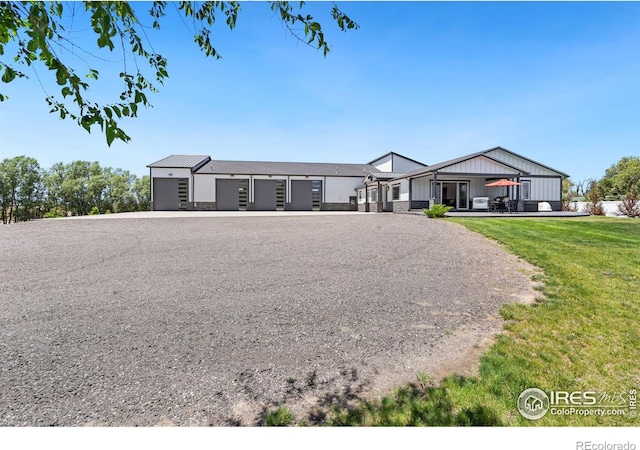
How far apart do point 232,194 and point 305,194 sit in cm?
749

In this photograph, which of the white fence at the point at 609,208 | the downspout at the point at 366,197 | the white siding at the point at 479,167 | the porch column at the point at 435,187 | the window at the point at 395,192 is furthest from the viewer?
the downspout at the point at 366,197

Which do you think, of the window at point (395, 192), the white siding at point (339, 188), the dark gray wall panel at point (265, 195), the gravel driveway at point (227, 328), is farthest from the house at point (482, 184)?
the gravel driveway at point (227, 328)

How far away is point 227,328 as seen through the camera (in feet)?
11.5

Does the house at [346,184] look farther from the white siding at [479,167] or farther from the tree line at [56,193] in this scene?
the tree line at [56,193]

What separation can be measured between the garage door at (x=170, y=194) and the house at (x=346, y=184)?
0.28 feet

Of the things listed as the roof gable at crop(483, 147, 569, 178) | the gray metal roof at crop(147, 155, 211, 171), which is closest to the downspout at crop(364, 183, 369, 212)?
the roof gable at crop(483, 147, 569, 178)

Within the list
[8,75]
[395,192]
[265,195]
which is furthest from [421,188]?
[8,75]

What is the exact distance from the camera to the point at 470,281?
17.6 feet

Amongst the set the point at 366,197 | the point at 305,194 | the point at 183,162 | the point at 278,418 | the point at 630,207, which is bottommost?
the point at 278,418

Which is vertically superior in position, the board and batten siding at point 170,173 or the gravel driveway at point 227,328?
the board and batten siding at point 170,173

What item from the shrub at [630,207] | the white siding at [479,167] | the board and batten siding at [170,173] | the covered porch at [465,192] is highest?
the board and batten siding at [170,173]

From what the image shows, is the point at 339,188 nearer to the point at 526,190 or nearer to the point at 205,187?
the point at 205,187

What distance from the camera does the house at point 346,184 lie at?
21766 mm
